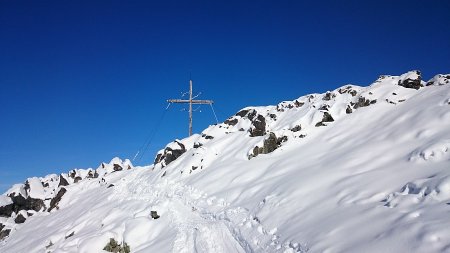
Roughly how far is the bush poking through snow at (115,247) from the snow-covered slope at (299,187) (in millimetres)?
273

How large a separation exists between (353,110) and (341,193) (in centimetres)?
1345

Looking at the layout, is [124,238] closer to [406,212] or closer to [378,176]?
[378,176]

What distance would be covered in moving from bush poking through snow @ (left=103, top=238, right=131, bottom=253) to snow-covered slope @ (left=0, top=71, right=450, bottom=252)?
0.90 ft

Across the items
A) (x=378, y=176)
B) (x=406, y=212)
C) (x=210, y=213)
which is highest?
(x=210, y=213)

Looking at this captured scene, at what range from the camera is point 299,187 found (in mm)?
14547

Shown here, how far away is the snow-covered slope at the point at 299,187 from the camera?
9477 millimetres

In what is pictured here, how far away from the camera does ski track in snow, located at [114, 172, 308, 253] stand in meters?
11.8

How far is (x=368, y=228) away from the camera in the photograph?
8.95 metres

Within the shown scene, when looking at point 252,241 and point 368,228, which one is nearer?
point 368,228

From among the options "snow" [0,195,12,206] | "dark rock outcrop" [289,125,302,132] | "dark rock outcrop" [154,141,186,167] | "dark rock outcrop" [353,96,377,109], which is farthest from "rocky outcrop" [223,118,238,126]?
"snow" [0,195,12,206]

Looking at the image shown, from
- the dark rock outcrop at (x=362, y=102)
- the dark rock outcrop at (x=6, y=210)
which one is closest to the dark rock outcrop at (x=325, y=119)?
the dark rock outcrop at (x=362, y=102)

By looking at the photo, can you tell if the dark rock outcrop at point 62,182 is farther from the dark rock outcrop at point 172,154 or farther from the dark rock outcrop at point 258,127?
the dark rock outcrop at point 258,127

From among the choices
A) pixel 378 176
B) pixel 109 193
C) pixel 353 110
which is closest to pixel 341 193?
pixel 378 176

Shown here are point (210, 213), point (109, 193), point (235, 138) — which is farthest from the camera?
point (109, 193)
